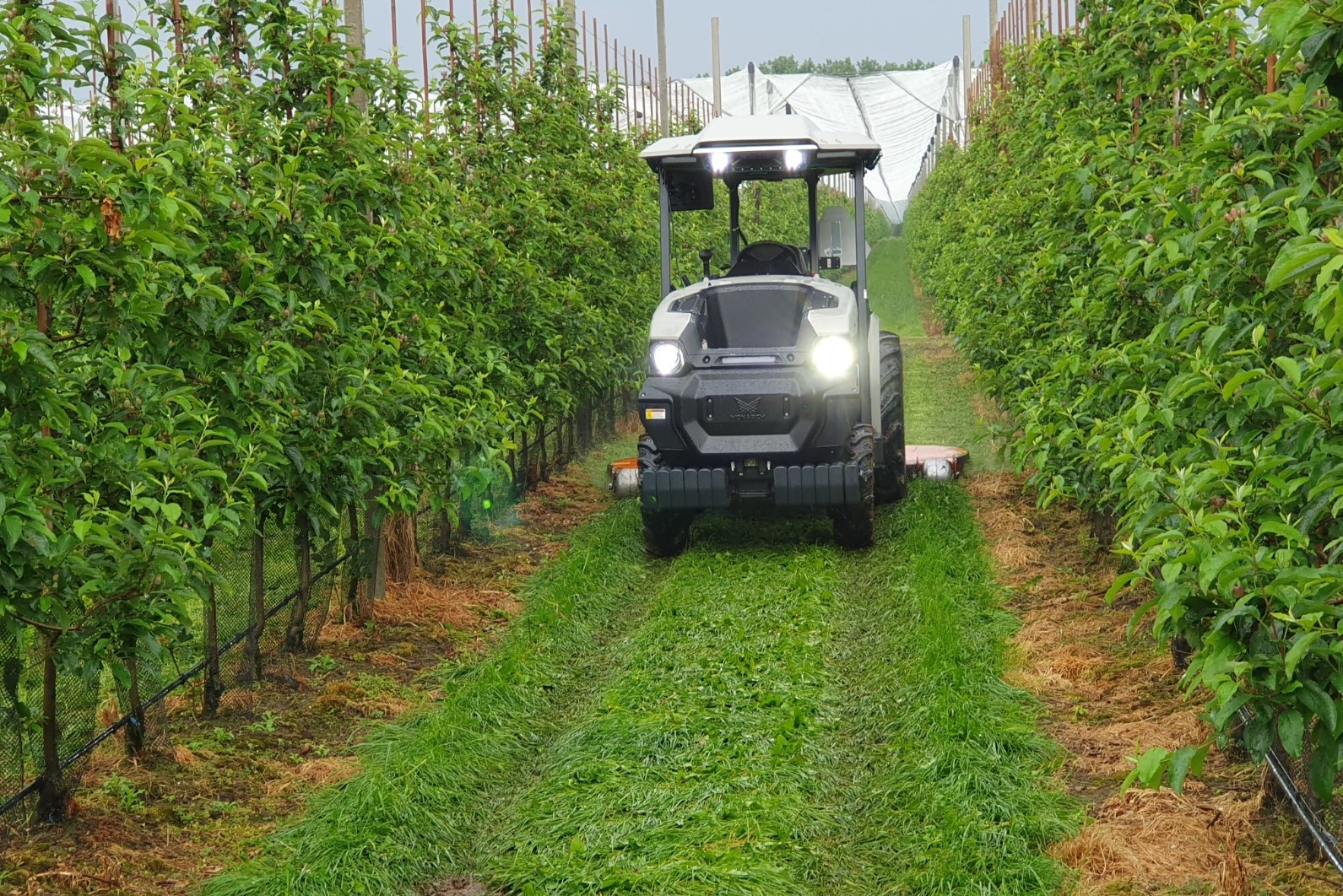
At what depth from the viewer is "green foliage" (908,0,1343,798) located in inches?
136

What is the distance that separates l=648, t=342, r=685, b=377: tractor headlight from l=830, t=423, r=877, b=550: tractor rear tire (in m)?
1.17

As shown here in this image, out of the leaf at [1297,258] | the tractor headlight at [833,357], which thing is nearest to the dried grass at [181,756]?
the leaf at [1297,258]

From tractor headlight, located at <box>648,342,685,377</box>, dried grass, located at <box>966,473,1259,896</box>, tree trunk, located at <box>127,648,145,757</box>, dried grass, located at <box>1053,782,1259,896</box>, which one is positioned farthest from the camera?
tractor headlight, located at <box>648,342,685,377</box>

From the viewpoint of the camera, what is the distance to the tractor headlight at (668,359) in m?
8.73

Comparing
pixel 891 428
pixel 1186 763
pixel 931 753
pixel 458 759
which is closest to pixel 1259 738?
pixel 1186 763

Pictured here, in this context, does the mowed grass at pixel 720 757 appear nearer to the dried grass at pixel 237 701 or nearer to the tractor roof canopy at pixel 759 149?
the dried grass at pixel 237 701

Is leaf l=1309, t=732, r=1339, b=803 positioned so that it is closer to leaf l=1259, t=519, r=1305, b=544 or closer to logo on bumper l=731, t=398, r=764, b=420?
leaf l=1259, t=519, r=1305, b=544

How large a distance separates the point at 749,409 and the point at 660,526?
1082 mm

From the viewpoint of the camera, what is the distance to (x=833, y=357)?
8562 mm

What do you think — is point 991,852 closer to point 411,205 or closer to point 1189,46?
point 1189,46

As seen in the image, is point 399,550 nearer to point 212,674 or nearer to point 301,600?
point 301,600

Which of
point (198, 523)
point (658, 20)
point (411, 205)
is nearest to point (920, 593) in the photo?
point (411, 205)

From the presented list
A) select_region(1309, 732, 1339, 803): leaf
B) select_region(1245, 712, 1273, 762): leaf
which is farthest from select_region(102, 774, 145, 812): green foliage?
select_region(1309, 732, 1339, 803): leaf

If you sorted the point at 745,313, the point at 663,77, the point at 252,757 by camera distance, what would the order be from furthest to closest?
the point at 663,77
the point at 745,313
the point at 252,757
